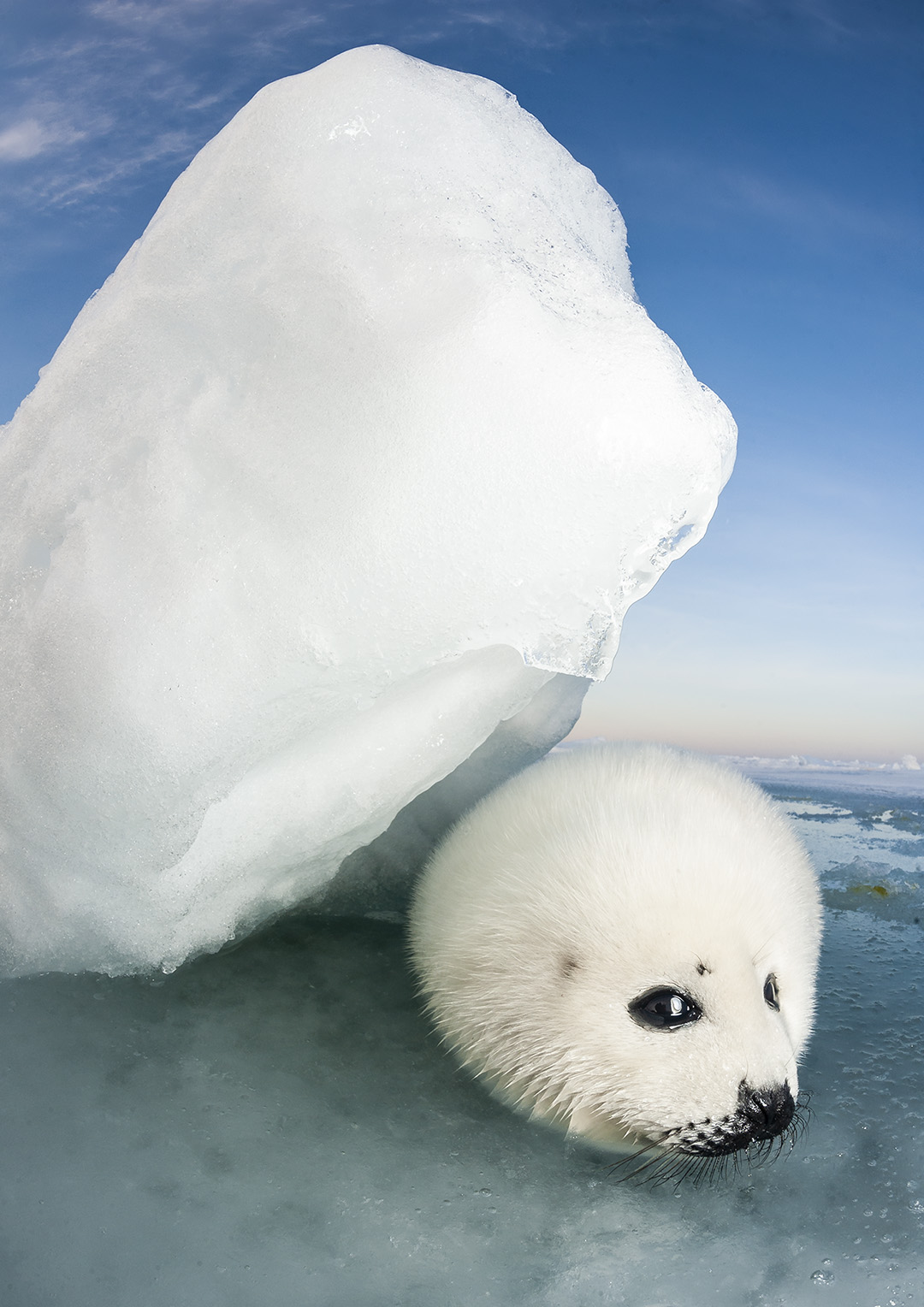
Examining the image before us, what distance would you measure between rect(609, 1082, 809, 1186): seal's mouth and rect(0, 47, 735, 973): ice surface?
0.87 metres

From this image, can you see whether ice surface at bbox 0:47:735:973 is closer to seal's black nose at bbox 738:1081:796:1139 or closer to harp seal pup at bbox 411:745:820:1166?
harp seal pup at bbox 411:745:820:1166

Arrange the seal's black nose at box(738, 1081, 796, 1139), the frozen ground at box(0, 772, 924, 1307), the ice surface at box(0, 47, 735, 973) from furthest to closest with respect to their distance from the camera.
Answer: the ice surface at box(0, 47, 735, 973), the seal's black nose at box(738, 1081, 796, 1139), the frozen ground at box(0, 772, 924, 1307)

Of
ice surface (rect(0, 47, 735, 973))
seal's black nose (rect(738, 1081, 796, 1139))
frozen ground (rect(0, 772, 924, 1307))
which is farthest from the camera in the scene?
ice surface (rect(0, 47, 735, 973))

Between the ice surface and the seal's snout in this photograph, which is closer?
the seal's snout

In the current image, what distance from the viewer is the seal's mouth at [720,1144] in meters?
1.64

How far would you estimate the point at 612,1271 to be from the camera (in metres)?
1.51

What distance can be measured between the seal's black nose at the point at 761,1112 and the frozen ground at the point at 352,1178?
0.16 metres

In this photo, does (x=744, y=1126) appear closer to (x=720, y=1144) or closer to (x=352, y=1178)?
(x=720, y=1144)

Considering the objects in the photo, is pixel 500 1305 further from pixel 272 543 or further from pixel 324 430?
pixel 324 430

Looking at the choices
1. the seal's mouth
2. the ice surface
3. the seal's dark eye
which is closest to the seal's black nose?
the seal's mouth

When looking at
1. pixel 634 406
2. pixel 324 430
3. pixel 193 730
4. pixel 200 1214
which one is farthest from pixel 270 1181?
pixel 634 406

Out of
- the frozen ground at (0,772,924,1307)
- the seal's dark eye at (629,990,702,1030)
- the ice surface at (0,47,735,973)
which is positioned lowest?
the frozen ground at (0,772,924,1307)

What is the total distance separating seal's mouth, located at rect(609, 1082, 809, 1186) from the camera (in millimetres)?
1636

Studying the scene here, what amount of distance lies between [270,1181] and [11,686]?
1.17 metres
